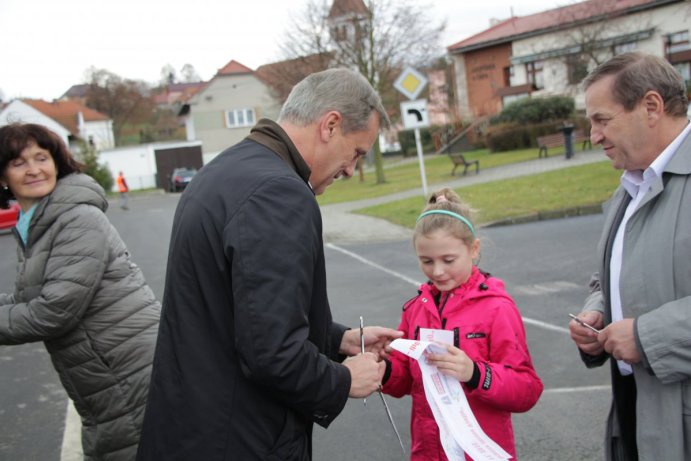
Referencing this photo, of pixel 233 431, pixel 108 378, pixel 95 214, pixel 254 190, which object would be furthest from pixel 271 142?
pixel 108 378

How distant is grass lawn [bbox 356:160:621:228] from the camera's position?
13.8 meters

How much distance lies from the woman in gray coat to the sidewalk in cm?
1037

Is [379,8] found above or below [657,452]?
above

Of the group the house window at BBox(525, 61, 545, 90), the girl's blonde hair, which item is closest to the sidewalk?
the girl's blonde hair

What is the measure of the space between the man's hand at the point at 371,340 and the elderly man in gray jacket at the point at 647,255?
79 cm

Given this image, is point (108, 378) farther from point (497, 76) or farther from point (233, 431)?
point (497, 76)

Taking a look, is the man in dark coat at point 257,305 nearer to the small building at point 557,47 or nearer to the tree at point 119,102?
the small building at point 557,47

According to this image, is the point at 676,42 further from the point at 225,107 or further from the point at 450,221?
the point at 450,221

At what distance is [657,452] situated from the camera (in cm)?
220

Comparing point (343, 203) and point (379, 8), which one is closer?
point (343, 203)

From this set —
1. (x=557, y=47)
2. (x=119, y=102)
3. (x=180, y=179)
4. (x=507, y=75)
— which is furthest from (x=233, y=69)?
(x=557, y=47)

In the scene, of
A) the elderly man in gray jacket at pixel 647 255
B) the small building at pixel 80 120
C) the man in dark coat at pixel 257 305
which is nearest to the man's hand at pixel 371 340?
the man in dark coat at pixel 257 305

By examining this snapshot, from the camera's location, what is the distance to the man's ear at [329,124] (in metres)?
2.19

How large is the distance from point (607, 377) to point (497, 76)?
46561mm
